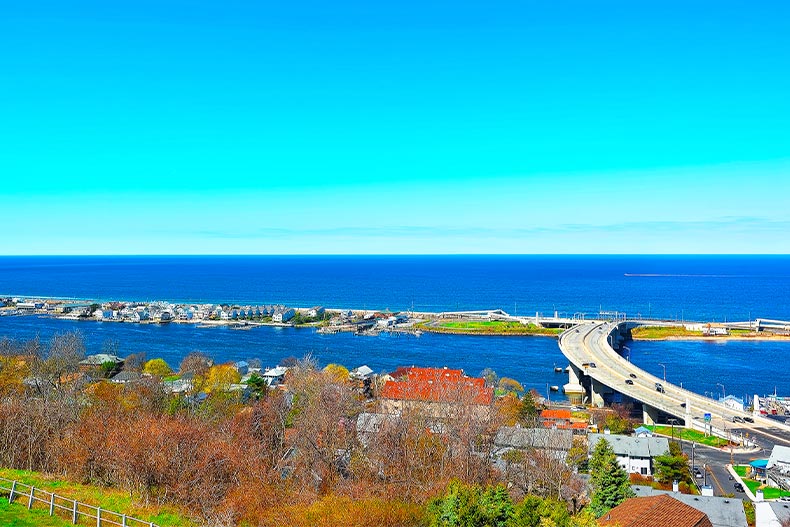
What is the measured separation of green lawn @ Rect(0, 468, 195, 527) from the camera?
41.5ft

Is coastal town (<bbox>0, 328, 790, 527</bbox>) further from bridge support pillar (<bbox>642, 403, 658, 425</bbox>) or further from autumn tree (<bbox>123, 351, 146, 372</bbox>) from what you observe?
autumn tree (<bbox>123, 351, 146, 372</bbox>)

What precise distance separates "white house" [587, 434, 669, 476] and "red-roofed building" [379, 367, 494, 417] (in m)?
5.48

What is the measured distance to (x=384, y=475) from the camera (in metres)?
19.2

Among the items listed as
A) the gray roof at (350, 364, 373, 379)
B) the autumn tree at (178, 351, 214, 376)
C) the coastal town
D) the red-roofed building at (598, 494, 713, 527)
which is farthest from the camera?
the gray roof at (350, 364, 373, 379)

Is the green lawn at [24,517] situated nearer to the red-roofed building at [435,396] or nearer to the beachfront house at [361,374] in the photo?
the red-roofed building at [435,396]

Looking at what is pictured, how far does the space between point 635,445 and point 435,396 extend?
9536 millimetres

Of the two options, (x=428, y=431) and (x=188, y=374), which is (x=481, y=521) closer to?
(x=428, y=431)

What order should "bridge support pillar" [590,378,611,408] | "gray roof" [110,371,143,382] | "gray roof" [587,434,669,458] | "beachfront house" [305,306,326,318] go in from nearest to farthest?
1. "gray roof" [587,434,669,458]
2. "gray roof" [110,371,143,382]
3. "bridge support pillar" [590,378,611,408]
4. "beachfront house" [305,306,326,318]

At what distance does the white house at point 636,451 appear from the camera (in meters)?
26.0

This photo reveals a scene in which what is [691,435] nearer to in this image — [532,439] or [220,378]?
[532,439]

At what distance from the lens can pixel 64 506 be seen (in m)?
12.0

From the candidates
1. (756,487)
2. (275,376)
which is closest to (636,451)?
(756,487)

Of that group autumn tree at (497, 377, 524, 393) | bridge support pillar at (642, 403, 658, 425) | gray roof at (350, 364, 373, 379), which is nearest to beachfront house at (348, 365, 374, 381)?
gray roof at (350, 364, 373, 379)

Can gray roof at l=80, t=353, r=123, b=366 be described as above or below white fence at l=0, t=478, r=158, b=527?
below
